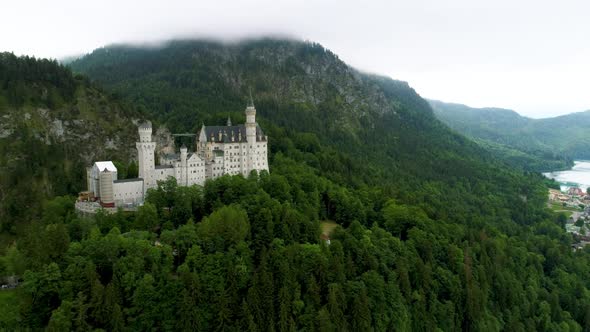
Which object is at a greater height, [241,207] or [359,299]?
[241,207]

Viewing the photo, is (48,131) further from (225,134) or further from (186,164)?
(186,164)

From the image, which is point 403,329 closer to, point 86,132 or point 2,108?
point 86,132

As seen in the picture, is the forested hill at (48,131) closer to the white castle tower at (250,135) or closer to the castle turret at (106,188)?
the castle turret at (106,188)

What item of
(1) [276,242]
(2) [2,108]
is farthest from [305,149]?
(2) [2,108]

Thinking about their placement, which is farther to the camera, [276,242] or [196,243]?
[276,242]

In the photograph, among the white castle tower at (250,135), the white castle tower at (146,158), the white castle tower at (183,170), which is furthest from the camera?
the white castle tower at (250,135)

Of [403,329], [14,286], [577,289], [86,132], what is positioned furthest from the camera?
[86,132]

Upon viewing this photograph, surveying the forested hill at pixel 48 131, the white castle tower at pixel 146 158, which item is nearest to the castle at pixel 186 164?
the white castle tower at pixel 146 158

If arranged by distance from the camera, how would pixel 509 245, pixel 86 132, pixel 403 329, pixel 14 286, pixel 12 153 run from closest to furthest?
pixel 14 286
pixel 403 329
pixel 509 245
pixel 12 153
pixel 86 132
